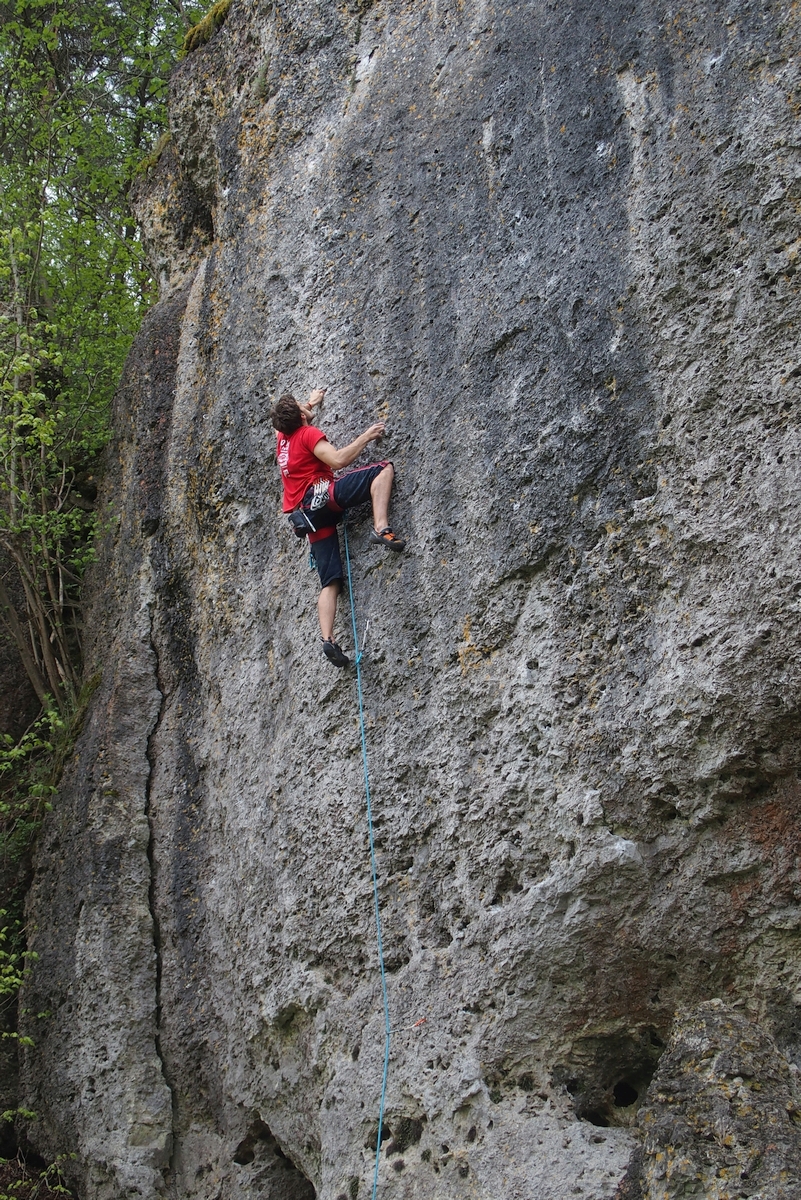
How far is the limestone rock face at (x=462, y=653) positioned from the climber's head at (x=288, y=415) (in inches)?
9.9

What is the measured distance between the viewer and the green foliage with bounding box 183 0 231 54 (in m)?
8.36

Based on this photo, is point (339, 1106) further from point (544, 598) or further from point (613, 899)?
point (544, 598)

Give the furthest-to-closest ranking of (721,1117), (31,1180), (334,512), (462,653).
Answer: (31,1180), (334,512), (462,653), (721,1117)

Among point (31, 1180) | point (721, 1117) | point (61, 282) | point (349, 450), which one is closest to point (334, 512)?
point (349, 450)

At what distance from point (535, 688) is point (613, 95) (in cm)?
304

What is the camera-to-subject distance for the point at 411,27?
6.67 meters

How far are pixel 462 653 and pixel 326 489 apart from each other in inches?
55.9

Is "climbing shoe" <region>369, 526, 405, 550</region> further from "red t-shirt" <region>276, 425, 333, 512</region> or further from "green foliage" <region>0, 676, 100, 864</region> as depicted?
"green foliage" <region>0, 676, 100, 864</region>

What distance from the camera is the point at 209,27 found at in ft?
27.7

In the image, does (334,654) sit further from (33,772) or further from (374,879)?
(33,772)

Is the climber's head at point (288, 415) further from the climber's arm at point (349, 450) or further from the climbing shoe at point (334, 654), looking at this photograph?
the climbing shoe at point (334, 654)

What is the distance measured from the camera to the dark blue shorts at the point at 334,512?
19.8ft

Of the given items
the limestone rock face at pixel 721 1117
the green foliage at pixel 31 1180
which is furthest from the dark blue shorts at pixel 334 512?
the green foliage at pixel 31 1180

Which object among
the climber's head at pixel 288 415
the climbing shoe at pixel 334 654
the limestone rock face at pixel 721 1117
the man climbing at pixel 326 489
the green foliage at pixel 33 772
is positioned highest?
the climber's head at pixel 288 415
